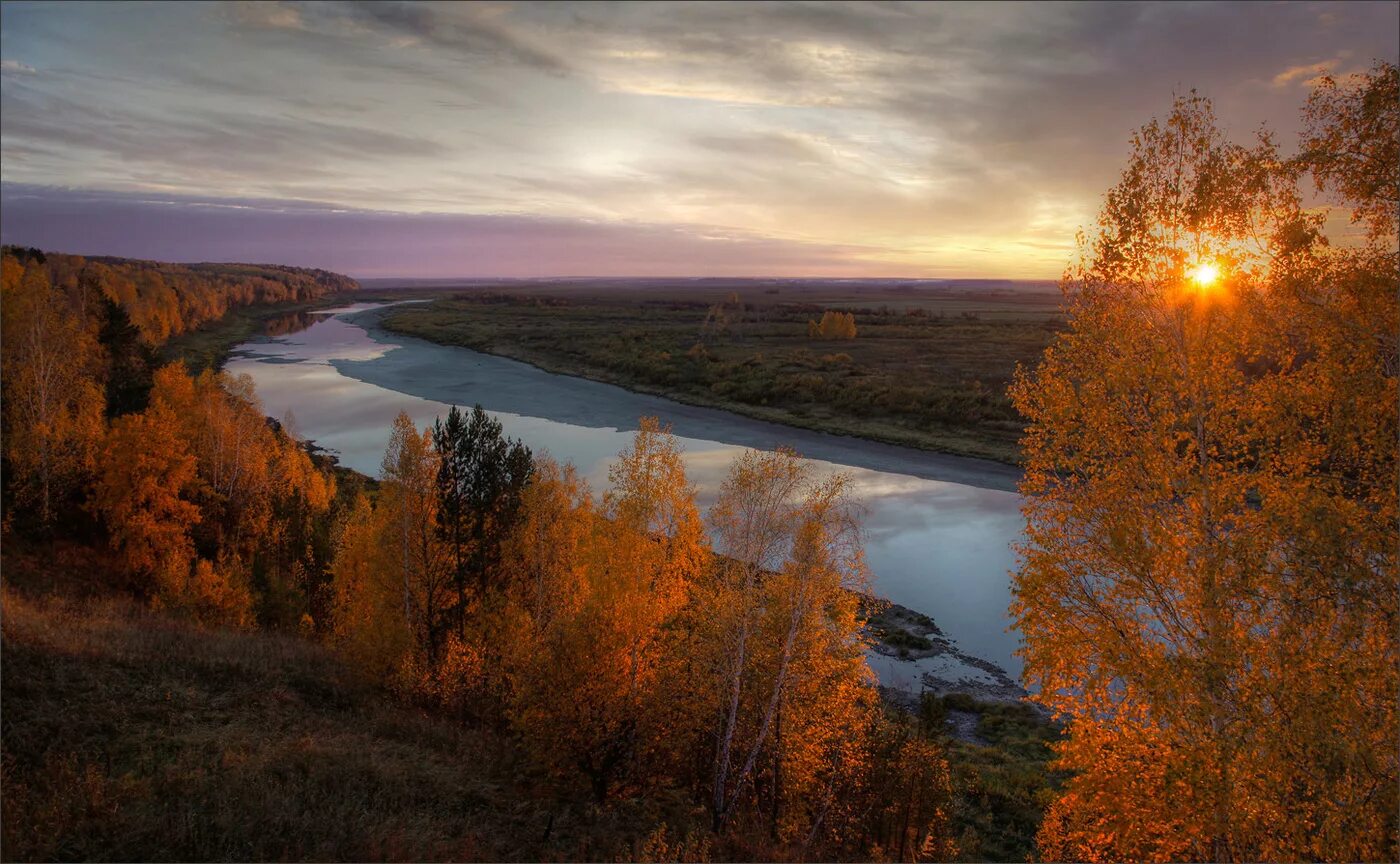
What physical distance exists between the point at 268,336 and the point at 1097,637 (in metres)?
142

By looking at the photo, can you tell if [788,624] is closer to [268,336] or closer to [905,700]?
[905,700]

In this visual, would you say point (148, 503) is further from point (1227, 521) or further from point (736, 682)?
point (1227, 521)

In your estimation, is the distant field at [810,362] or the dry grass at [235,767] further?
the distant field at [810,362]

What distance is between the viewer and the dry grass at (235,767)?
981cm

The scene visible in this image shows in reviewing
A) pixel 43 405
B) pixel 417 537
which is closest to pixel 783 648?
pixel 417 537

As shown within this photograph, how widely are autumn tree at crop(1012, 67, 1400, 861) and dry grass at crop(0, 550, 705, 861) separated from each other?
27.0 ft

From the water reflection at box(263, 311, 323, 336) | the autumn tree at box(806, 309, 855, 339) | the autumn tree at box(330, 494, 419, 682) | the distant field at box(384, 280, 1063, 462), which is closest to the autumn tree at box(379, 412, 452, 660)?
the autumn tree at box(330, 494, 419, 682)

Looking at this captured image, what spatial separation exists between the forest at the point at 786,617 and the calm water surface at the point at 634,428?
335 inches

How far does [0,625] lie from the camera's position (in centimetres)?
1545

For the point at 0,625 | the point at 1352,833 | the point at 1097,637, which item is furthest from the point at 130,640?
the point at 1352,833

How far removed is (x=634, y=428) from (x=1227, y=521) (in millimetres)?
51105

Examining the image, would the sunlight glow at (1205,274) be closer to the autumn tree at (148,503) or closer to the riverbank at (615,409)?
the riverbank at (615,409)

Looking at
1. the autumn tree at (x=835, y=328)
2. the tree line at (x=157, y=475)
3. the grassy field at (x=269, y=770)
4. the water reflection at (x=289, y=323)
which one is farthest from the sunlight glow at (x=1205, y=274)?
the water reflection at (x=289, y=323)

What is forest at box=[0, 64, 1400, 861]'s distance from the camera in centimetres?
732
